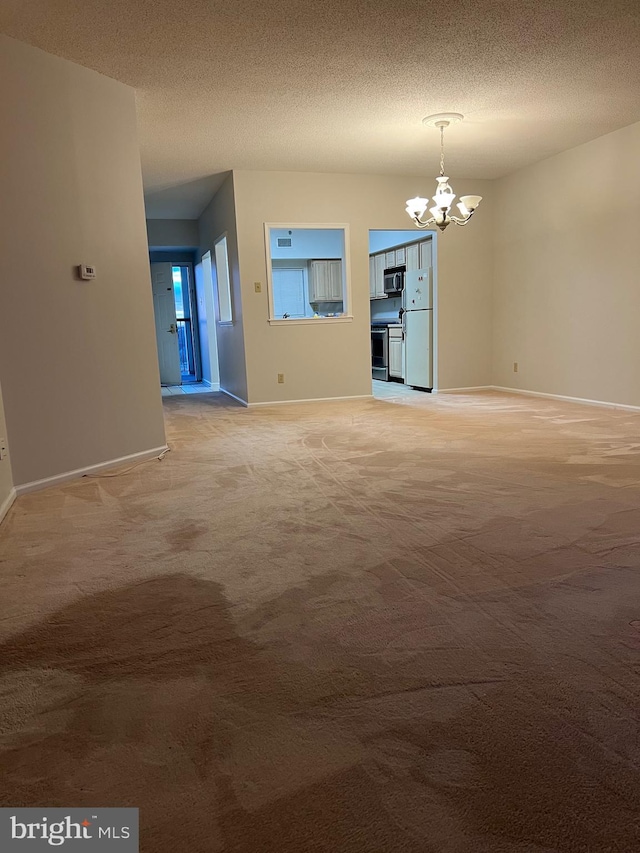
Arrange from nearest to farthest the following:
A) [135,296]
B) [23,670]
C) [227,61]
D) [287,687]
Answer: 1. [287,687]
2. [23,670]
3. [227,61]
4. [135,296]

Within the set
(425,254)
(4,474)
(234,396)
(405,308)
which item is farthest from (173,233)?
(4,474)

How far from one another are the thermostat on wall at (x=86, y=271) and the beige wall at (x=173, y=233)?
19.2 ft

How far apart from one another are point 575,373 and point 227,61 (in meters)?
4.70

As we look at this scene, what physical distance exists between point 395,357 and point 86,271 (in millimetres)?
5869

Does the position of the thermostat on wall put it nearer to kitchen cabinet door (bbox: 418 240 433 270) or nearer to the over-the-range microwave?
kitchen cabinet door (bbox: 418 240 433 270)

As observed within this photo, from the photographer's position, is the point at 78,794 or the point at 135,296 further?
the point at 135,296

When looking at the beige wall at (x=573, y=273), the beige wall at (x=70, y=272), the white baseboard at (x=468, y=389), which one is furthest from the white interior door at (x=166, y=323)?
the beige wall at (x=70, y=272)

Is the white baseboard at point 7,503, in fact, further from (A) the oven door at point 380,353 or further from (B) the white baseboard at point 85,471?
(A) the oven door at point 380,353

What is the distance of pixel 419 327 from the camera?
7730 millimetres

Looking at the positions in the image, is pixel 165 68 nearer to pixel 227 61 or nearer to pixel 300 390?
pixel 227 61

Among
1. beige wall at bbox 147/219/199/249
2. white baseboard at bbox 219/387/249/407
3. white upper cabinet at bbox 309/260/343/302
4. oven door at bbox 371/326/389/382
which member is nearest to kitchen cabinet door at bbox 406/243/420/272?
oven door at bbox 371/326/389/382

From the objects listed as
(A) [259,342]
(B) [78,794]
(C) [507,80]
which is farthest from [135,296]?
(B) [78,794]

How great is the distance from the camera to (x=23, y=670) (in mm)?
1567

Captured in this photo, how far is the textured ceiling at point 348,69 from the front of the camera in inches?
126
